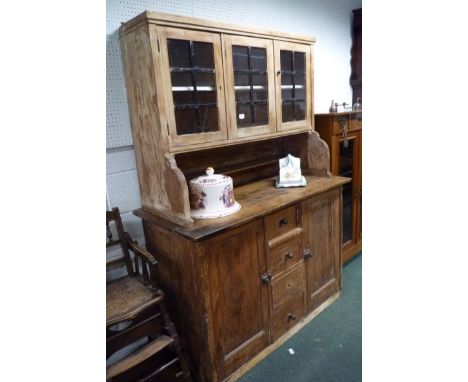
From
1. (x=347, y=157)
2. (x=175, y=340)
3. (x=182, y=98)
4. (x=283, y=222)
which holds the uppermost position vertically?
(x=182, y=98)

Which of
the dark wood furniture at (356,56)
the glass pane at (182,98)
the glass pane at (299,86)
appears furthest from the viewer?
the dark wood furniture at (356,56)

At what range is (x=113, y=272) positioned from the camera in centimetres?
179

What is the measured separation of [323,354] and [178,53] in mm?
1876

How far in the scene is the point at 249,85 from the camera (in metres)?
1.79

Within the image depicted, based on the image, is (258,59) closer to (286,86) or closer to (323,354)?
(286,86)

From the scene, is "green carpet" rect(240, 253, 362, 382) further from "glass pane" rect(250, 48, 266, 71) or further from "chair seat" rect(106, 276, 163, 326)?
"glass pane" rect(250, 48, 266, 71)

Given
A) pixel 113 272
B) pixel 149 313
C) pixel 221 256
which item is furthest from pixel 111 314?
pixel 221 256

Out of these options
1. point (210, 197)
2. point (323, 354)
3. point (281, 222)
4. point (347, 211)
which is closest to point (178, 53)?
point (210, 197)

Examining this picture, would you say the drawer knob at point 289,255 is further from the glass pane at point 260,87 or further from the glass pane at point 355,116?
the glass pane at point 355,116

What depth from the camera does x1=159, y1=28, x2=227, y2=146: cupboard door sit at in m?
1.44

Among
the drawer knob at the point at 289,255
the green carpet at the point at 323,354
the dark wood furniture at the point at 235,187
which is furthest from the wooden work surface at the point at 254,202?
the green carpet at the point at 323,354

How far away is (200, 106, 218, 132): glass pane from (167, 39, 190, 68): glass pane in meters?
0.23

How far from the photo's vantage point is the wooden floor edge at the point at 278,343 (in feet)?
5.74
